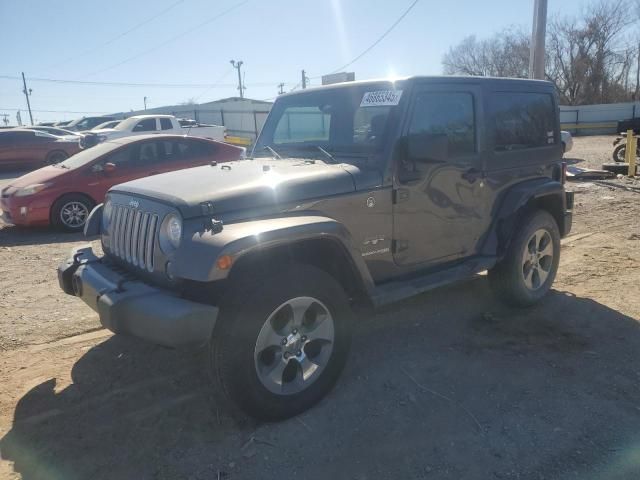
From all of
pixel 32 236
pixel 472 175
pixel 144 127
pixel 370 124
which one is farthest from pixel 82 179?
pixel 144 127

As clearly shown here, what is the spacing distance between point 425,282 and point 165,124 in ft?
60.8

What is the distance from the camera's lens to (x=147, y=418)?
10.8 feet

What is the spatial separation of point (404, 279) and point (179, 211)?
182 cm

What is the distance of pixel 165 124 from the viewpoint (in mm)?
20547

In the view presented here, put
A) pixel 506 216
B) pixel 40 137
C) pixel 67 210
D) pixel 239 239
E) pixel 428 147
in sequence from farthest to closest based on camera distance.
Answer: pixel 40 137 < pixel 67 210 < pixel 506 216 < pixel 428 147 < pixel 239 239

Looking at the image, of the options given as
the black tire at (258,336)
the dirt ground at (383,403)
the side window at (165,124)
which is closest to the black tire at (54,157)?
the side window at (165,124)

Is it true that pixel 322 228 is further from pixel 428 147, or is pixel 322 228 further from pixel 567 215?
pixel 567 215

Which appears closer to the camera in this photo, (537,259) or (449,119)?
(449,119)

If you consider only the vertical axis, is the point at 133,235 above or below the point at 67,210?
above

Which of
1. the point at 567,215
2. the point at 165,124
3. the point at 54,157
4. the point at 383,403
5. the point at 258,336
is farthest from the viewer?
the point at 165,124

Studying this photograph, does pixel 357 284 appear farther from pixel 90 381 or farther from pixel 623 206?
pixel 623 206

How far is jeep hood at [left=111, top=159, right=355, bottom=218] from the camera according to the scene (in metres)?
3.08

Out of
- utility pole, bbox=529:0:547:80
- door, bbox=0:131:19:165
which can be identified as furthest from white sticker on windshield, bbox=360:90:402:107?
door, bbox=0:131:19:165

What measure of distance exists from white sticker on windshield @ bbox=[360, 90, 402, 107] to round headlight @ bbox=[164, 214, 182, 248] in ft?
5.67
